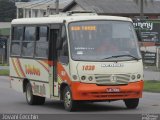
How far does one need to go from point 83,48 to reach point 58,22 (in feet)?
4.18

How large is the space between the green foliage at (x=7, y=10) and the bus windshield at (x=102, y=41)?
81.6 metres

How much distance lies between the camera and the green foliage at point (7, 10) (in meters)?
99.4

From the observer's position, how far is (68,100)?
55.5 ft

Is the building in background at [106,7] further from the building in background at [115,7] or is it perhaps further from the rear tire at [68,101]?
the rear tire at [68,101]

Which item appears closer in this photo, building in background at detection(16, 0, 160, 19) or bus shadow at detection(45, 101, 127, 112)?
bus shadow at detection(45, 101, 127, 112)

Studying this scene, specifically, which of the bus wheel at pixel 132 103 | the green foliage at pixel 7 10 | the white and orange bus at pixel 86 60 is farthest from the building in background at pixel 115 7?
the bus wheel at pixel 132 103

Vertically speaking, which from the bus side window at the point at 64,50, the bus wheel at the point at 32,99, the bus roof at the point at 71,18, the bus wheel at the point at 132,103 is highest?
the bus roof at the point at 71,18

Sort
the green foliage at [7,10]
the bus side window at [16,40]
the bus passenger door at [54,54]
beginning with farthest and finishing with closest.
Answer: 1. the green foliage at [7,10]
2. the bus side window at [16,40]
3. the bus passenger door at [54,54]

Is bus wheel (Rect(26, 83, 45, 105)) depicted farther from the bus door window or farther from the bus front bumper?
the bus front bumper

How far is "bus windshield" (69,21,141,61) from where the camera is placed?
55.6 feet

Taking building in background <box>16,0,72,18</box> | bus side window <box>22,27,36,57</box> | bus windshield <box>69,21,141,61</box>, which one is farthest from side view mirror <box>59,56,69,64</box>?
building in background <box>16,0,72,18</box>

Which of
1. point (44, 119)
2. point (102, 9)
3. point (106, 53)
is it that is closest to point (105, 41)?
point (106, 53)

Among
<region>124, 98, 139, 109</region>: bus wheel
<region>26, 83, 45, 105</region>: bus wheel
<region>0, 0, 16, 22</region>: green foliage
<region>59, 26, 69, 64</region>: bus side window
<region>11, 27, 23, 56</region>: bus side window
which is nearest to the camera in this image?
<region>59, 26, 69, 64</region>: bus side window

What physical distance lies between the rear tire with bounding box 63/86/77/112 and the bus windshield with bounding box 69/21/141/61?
908mm
